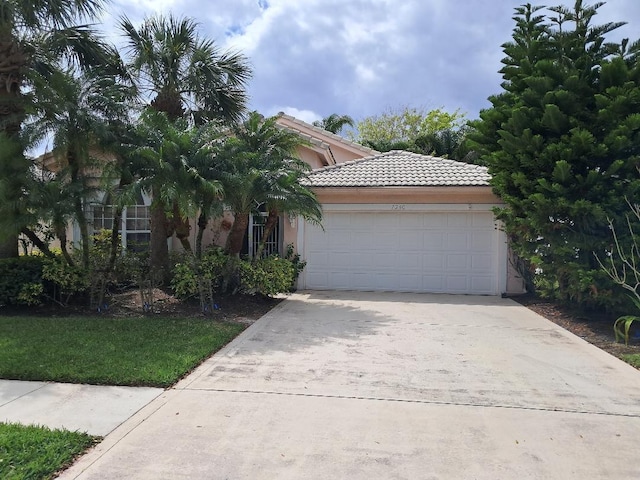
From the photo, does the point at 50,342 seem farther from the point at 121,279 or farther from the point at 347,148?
the point at 347,148

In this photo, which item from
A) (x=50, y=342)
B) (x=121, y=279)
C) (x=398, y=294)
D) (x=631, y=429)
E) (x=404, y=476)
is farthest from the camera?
(x=398, y=294)

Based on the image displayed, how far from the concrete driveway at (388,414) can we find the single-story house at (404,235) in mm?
4581

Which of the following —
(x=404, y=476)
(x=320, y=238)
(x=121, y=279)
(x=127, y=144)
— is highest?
(x=127, y=144)

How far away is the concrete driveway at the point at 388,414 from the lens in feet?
11.3

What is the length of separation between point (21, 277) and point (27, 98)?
11.6ft

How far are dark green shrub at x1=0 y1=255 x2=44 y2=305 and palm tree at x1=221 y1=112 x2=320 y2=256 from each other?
386 cm

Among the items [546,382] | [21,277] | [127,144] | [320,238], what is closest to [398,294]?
[320,238]

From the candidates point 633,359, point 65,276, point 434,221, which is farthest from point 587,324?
point 65,276

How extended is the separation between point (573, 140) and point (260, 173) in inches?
227

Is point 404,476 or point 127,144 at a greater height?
point 127,144

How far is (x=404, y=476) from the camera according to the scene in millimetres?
3309

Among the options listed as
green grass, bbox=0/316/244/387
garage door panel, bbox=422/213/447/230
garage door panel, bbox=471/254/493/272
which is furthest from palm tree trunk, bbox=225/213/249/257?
garage door panel, bbox=471/254/493/272

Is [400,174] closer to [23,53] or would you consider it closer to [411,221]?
[411,221]

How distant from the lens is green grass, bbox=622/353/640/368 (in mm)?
6035
